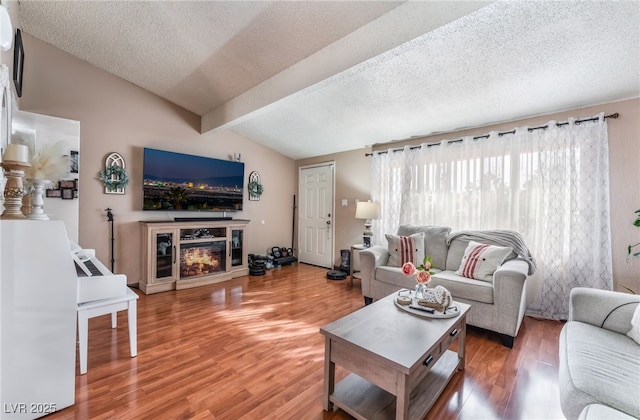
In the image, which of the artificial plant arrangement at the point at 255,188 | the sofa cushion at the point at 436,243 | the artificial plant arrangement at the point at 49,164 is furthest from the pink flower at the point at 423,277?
the artificial plant arrangement at the point at 255,188

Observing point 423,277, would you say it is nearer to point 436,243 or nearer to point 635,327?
point 635,327

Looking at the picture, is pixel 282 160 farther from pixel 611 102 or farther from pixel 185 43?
pixel 611 102

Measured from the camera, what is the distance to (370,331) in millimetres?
1484

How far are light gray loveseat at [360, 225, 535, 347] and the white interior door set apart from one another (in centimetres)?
172

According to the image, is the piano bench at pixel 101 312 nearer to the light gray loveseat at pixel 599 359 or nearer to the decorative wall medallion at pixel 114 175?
the decorative wall medallion at pixel 114 175

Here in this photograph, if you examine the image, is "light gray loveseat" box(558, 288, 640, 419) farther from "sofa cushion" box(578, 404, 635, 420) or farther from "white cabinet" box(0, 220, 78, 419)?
"white cabinet" box(0, 220, 78, 419)

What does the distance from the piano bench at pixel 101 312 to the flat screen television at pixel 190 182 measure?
2.03 m

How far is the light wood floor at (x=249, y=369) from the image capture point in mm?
1470

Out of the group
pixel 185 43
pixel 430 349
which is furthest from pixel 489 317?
pixel 185 43

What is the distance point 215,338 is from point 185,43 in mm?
2798

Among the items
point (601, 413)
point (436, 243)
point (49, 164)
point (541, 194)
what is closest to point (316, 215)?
point (436, 243)

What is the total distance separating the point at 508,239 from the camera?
2.74 m

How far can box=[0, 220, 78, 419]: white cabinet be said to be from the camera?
1.29 meters

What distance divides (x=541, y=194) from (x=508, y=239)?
0.61 metres
